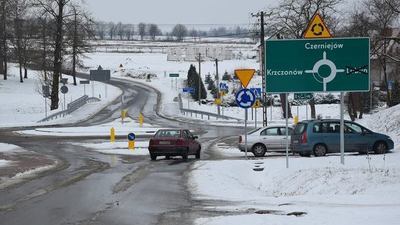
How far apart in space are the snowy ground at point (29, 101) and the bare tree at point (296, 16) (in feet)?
72.4

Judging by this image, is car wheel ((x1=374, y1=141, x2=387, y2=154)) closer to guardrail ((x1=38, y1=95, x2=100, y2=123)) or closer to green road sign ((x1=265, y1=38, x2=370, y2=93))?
green road sign ((x1=265, y1=38, x2=370, y2=93))

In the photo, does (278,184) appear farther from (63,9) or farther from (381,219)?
(63,9)

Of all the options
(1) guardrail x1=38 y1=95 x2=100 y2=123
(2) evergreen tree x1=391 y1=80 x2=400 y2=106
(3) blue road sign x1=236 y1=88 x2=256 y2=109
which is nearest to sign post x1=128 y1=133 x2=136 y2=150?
(3) blue road sign x1=236 y1=88 x2=256 y2=109

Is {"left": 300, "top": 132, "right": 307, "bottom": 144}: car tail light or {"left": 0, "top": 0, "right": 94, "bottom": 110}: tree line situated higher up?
{"left": 0, "top": 0, "right": 94, "bottom": 110}: tree line

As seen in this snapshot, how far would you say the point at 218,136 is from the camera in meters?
44.3

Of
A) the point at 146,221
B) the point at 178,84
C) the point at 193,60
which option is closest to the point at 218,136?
the point at 146,221

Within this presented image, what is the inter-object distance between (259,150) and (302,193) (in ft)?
50.1

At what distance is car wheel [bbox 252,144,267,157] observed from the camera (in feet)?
94.4

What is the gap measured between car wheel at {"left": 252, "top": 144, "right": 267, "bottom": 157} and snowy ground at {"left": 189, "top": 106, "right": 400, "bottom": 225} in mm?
8197

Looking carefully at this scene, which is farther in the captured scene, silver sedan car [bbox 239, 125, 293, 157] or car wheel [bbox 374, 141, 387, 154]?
silver sedan car [bbox 239, 125, 293, 157]

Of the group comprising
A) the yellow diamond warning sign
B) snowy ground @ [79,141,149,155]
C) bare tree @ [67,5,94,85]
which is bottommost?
snowy ground @ [79,141,149,155]

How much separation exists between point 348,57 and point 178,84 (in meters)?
86.7

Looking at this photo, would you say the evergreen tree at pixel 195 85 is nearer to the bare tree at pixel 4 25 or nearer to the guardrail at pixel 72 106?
the guardrail at pixel 72 106

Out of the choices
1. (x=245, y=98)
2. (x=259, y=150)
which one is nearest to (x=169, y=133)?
(x=259, y=150)
